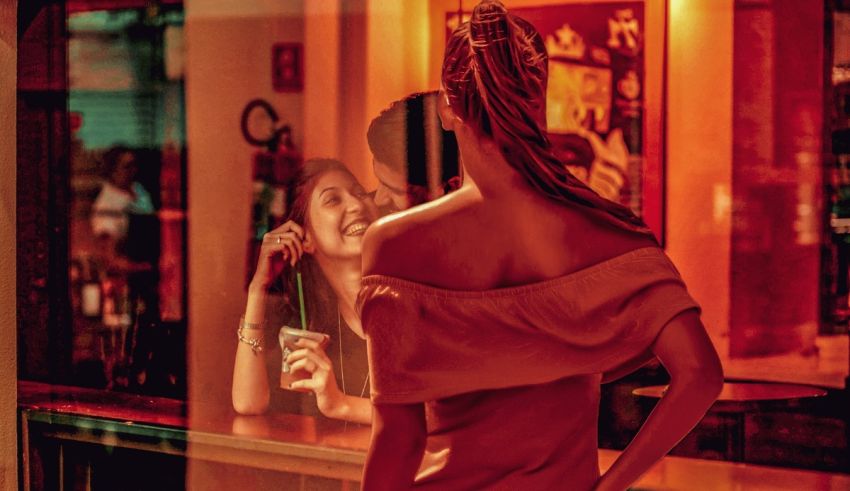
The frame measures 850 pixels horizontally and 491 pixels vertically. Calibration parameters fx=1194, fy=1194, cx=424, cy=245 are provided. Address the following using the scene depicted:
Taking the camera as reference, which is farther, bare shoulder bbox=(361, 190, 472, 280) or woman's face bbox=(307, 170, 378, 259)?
woman's face bbox=(307, 170, 378, 259)

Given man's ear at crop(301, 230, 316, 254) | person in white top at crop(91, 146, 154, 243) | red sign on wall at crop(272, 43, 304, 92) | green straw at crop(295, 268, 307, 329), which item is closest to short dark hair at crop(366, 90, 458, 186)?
man's ear at crop(301, 230, 316, 254)

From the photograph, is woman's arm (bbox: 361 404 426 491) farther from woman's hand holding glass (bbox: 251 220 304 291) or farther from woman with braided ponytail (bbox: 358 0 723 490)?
woman's hand holding glass (bbox: 251 220 304 291)

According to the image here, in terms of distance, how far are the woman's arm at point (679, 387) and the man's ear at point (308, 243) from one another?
1564 millimetres

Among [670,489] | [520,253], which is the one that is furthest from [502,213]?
[670,489]

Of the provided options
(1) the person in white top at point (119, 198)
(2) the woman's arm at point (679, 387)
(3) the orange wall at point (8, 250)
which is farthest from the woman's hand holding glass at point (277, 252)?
(2) the woman's arm at point (679, 387)

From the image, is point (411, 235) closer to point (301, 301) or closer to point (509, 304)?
point (509, 304)

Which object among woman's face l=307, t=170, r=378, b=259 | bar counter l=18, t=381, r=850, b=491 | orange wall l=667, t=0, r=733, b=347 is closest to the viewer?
bar counter l=18, t=381, r=850, b=491

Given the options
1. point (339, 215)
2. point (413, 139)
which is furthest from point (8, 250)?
point (413, 139)

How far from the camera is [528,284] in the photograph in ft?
7.43

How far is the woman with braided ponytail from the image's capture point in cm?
224

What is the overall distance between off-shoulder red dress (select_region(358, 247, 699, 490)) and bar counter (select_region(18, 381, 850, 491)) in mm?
854

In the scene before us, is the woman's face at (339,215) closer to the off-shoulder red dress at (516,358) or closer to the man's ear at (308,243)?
the man's ear at (308,243)

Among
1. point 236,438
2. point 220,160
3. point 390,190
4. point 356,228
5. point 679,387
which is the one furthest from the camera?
point 220,160

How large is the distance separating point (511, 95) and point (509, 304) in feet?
1.29
